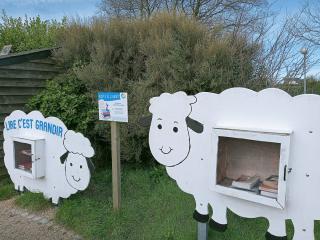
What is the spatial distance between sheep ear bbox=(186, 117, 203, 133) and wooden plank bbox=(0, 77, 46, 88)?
12.7ft

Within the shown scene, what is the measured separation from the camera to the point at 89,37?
21.4 feet

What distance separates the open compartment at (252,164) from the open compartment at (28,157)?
8.33ft

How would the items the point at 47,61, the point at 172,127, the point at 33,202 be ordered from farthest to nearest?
1. the point at 47,61
2. the point at 33,202
3. the point at 172,127

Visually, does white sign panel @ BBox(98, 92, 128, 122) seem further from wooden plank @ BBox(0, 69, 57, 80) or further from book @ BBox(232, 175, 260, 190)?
wooden plank @ BBox(0, 69, 57, 80)

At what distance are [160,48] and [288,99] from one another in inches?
123

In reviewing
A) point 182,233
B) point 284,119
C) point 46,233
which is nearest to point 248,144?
point 284,119

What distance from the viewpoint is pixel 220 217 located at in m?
3.13

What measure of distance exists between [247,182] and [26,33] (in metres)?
7.47

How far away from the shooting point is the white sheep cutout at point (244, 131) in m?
2.57

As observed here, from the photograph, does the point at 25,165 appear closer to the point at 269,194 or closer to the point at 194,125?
the point at 194,125

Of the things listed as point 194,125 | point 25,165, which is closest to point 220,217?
point 194,125

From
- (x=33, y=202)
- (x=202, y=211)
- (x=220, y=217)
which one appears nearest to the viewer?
(x=220, y=217)

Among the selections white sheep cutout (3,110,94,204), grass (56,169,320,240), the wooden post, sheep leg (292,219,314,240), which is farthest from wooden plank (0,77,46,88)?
sheep leg (292,219,314,240)

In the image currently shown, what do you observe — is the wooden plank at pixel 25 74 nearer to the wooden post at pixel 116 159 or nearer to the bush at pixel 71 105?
the bush at pixel 71 105
